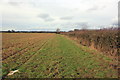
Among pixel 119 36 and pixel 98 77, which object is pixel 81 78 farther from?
pixel 119 36

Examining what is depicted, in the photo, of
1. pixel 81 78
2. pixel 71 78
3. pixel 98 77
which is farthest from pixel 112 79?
pixel 71 78

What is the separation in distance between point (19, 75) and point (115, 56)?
258 inches

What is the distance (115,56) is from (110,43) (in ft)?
3.67

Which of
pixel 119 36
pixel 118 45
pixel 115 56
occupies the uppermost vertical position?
pixel 119 36

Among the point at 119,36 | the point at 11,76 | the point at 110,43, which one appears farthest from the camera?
the point at 110,43

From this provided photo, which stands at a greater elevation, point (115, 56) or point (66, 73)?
point (115, 56)

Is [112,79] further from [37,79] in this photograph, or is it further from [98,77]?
[37,79]

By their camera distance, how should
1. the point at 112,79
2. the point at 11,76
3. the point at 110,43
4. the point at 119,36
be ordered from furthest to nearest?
the point at 110,43 → the point at 119,36 → the point at 11,76 → the point at 112,79

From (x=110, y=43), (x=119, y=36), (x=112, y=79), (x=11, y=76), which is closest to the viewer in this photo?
(x=112, y=79)

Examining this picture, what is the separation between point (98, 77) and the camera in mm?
4023

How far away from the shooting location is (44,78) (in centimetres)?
396

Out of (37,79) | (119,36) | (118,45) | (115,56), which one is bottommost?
(37,79)

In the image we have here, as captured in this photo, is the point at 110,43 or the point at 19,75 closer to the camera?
the point at 19,75

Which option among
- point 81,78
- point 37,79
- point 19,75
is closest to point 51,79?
point 37,79
